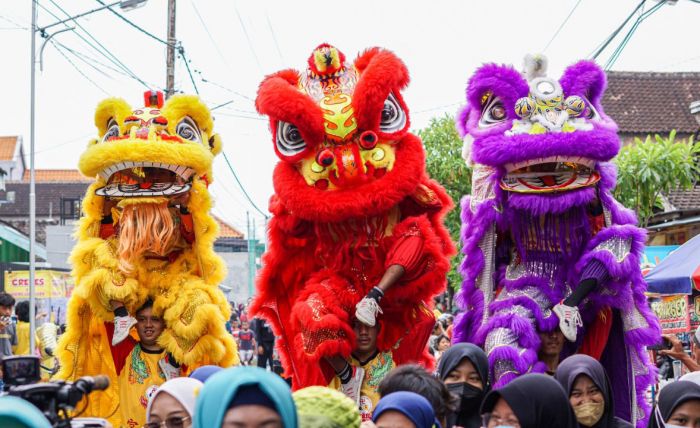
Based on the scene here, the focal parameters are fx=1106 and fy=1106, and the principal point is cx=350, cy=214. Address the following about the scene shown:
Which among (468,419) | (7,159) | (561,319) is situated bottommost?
(468,419)

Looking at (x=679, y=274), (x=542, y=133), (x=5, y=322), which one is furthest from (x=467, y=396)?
(x=5, y=322)

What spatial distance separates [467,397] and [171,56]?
47.2ft

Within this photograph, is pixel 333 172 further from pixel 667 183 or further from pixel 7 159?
pixel 7 159

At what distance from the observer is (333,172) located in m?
6.90

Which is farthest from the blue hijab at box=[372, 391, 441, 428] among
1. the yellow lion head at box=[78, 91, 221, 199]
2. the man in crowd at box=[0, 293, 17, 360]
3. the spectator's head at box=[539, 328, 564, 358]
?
the man in crowd at box=[0, 293, 17, 360]

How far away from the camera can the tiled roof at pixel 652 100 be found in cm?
3064

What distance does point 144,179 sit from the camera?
780 centimetres

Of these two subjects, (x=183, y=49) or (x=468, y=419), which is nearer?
(x=468, y=419)

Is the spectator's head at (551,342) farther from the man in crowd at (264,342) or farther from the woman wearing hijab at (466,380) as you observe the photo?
the man in crowd at (264,342)

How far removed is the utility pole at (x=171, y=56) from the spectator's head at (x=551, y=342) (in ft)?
40.5

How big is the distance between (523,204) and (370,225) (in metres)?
1.05

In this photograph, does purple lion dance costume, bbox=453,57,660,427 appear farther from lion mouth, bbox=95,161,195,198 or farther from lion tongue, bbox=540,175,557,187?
lion mouth, bbox=95,161,195,198

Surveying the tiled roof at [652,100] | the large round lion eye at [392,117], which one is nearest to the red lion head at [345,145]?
the large round lion eye at [392,117]

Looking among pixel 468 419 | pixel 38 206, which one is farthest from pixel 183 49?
pixel 38 206
